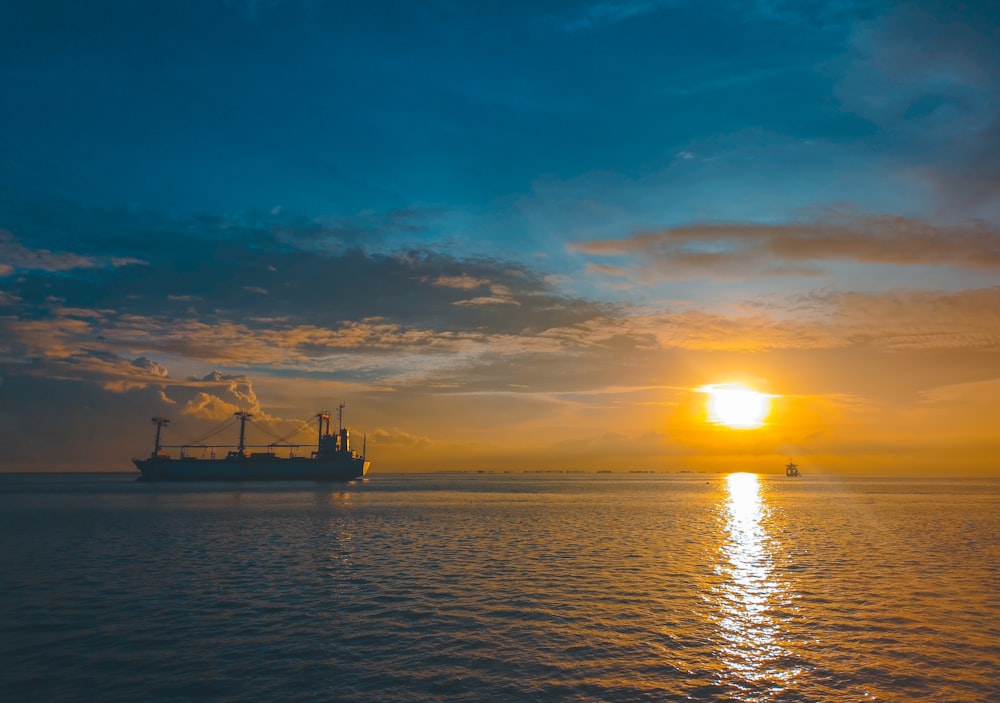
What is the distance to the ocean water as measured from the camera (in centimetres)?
2105

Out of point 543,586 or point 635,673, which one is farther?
point 543,586

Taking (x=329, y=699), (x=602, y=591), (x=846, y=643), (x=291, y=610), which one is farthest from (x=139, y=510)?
(x=846, y=643)

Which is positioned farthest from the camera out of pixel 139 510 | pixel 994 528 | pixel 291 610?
pixel 139 510

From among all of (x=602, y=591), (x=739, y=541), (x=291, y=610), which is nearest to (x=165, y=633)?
(x=291, y=610)

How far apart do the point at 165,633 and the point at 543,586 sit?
19.5m

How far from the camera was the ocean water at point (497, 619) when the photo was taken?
21.0 metres

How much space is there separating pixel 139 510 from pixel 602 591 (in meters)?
90.5

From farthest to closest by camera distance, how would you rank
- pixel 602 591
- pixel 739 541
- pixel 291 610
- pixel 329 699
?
pixel 739 541, pixel 602 591, pixel 291 610, pixel 329 699

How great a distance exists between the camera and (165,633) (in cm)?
2708

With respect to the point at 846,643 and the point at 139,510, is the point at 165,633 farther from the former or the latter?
the point at 139,510

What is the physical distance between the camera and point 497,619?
29.3 metres

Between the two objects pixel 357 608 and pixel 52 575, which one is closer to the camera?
pixel 357 608

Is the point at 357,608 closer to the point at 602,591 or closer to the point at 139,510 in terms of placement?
the point at 602,591

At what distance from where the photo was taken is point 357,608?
3203 cm
